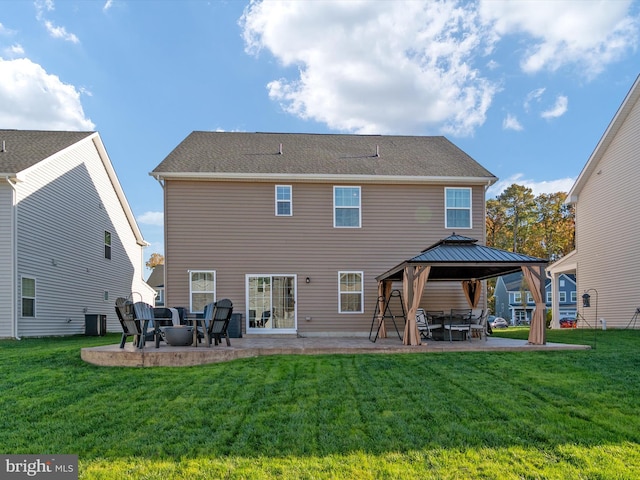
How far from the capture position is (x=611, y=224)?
635 inches

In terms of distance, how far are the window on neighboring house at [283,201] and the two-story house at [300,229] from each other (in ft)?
0.10

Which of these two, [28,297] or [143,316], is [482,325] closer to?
[143,316]

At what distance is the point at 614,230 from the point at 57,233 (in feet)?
60.8

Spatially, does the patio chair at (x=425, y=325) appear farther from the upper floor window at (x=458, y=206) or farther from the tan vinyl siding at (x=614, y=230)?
the tan vinyl siding at (x=614, y=230)

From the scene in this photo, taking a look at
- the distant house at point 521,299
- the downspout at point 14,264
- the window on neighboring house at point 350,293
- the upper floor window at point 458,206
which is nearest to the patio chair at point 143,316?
the window on neighboring house at point 350,293

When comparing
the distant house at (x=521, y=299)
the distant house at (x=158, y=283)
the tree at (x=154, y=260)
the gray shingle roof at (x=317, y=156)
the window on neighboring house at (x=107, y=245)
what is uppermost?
the gray shingle roof at (x=317, y=156)

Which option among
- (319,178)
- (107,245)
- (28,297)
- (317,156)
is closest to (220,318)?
(319,178)

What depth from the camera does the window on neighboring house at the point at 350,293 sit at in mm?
13344

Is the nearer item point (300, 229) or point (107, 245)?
Answer: point (300, 229)

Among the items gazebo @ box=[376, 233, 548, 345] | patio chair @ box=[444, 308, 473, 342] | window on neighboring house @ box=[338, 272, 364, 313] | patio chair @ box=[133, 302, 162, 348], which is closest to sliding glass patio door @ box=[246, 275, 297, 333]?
window on neighboring house @ box=[338, 272, 364, 313]

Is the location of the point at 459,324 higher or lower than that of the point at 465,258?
lower

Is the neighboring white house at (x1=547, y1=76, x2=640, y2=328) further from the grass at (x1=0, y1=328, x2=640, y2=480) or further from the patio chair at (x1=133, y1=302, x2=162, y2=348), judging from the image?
the patio chair at (x1=133, y1=302, x2=162, y2=348)

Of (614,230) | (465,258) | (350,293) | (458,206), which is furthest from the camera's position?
(614,230)

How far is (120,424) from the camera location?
15.2 feet
